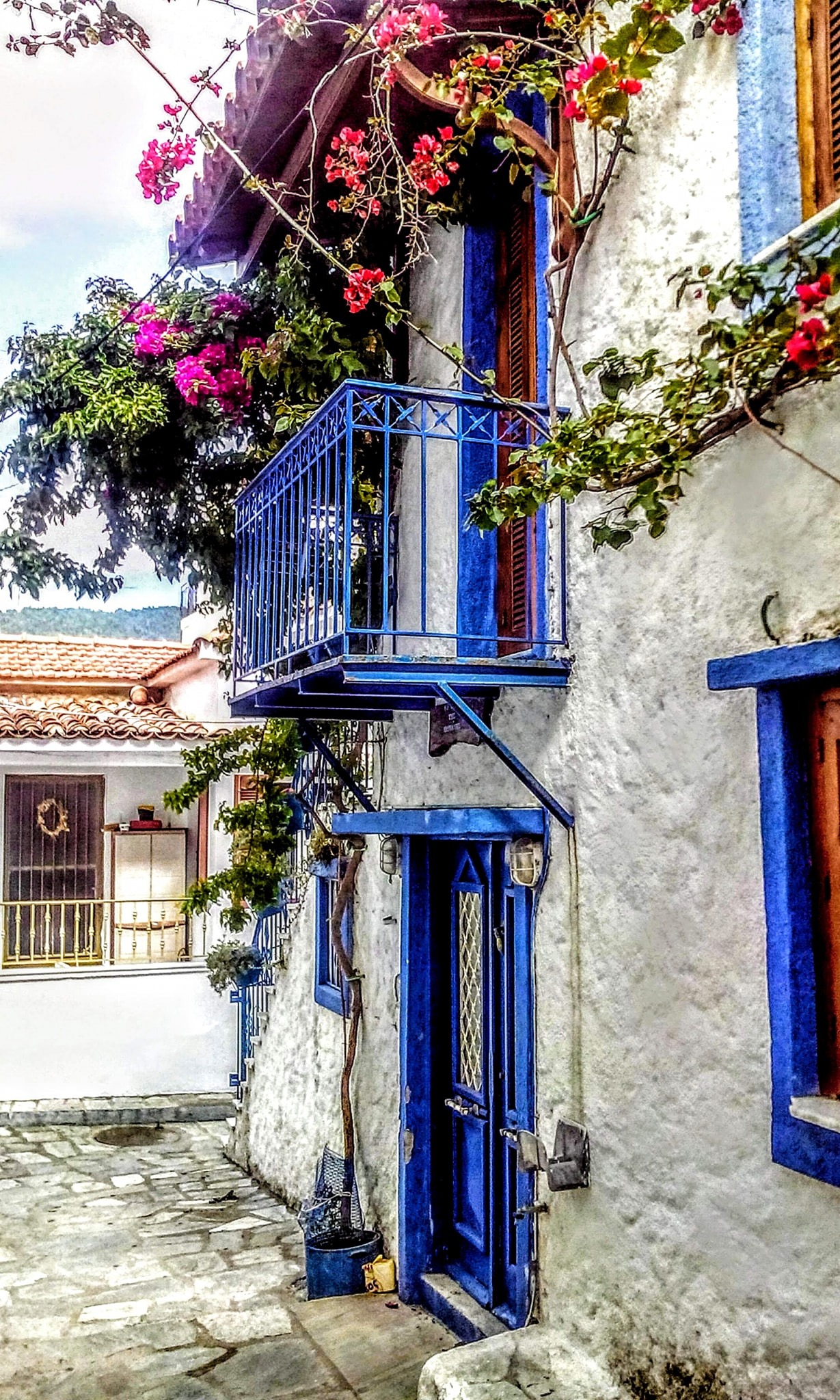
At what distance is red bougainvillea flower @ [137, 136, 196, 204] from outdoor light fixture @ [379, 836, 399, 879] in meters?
3.77

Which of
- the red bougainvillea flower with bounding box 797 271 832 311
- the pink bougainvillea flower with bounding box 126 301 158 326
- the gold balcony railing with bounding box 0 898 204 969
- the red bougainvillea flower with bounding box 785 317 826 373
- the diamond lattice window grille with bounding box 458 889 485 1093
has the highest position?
the pink bougainvillea flower with bounding box 126 301 158 326

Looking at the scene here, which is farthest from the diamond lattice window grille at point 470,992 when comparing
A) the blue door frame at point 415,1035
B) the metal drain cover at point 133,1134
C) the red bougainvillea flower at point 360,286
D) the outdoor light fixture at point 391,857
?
the metal drain cover at point 133,1134

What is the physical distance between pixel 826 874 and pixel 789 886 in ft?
0.40

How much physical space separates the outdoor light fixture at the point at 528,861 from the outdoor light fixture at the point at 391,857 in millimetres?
1580

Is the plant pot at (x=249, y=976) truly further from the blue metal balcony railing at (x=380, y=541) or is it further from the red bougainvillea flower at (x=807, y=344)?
the red bougainvillea flower at (x=807, y=344)

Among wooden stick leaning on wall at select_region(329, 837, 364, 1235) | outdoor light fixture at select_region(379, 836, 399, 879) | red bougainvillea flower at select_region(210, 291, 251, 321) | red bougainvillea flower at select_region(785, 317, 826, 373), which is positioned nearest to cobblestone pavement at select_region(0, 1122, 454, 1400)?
wooden stick leaning on wall at select_region(329, 837, 364, 1235)

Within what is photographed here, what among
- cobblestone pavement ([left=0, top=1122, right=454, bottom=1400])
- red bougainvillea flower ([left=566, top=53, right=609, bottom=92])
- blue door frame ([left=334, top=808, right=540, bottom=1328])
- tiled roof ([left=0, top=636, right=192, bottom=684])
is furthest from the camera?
tiled roof ([left=0, top=636, right=192, bottom=684])

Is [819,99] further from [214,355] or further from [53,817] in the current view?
[53,817]

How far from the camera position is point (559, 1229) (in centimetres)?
468

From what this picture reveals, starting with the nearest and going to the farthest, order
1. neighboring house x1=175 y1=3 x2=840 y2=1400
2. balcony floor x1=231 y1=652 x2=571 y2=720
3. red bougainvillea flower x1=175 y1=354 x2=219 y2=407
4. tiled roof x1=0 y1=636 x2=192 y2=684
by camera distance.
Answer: neighboring house x1=175 y1=3 x2=840 y2=1400, balcony floor x1=231 y1=652 x2=571 y2=720, red bougainvillea flower x1=175 y1=354 x2=219 y2=407, tiled roof x1=0 y1=636 x2=192 y2=684

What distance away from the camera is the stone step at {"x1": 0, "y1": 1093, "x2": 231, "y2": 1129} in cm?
1164

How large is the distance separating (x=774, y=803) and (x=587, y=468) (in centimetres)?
122

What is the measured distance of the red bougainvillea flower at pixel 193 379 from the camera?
750 cm

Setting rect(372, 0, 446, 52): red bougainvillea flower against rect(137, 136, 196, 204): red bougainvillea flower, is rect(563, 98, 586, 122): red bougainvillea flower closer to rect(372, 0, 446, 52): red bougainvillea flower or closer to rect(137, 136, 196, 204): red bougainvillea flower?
rect(372, 0, 446, 52): red bougainvillea flower
